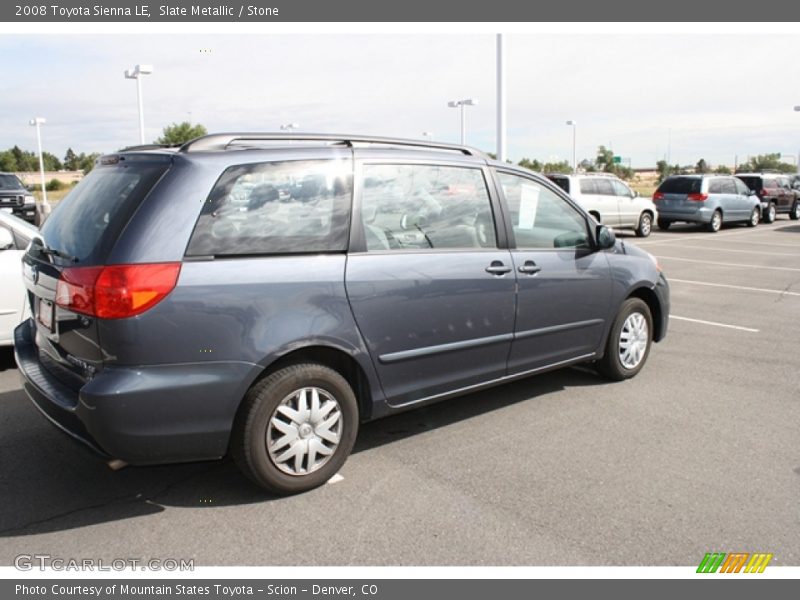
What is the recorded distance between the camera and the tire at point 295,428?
11.6 feet

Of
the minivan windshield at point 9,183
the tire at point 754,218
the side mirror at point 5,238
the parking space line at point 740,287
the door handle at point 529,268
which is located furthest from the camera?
the tire at point 754,218

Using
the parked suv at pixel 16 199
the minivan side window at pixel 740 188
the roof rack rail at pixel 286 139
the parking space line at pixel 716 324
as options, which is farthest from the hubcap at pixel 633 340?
the minivan side window at pixel 740 188

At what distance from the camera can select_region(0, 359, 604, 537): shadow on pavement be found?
3533 millimetres

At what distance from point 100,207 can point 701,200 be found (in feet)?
67.0

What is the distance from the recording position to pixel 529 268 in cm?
470

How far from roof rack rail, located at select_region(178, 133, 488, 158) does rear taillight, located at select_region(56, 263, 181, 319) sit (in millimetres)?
719

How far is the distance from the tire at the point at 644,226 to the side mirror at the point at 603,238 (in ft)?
51.5

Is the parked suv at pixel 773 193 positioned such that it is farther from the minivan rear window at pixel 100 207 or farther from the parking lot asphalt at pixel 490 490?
the minivan rear window at pixel 100 207

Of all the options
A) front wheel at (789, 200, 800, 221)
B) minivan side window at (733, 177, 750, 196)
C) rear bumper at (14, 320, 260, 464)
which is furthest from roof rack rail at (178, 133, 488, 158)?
front wheel at (789, 200, 800, 221)

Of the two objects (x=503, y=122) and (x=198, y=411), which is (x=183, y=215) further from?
(x=503, y=122)

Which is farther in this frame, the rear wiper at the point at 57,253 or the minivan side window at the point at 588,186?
the minivan side window at the point at 588,186

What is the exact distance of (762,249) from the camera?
54.9 ft

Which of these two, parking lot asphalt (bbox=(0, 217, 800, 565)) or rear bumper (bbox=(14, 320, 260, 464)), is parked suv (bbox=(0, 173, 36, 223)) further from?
rear bumper (bbox=(14, 320, 260, 464))

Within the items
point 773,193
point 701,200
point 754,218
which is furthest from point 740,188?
point 773,193
